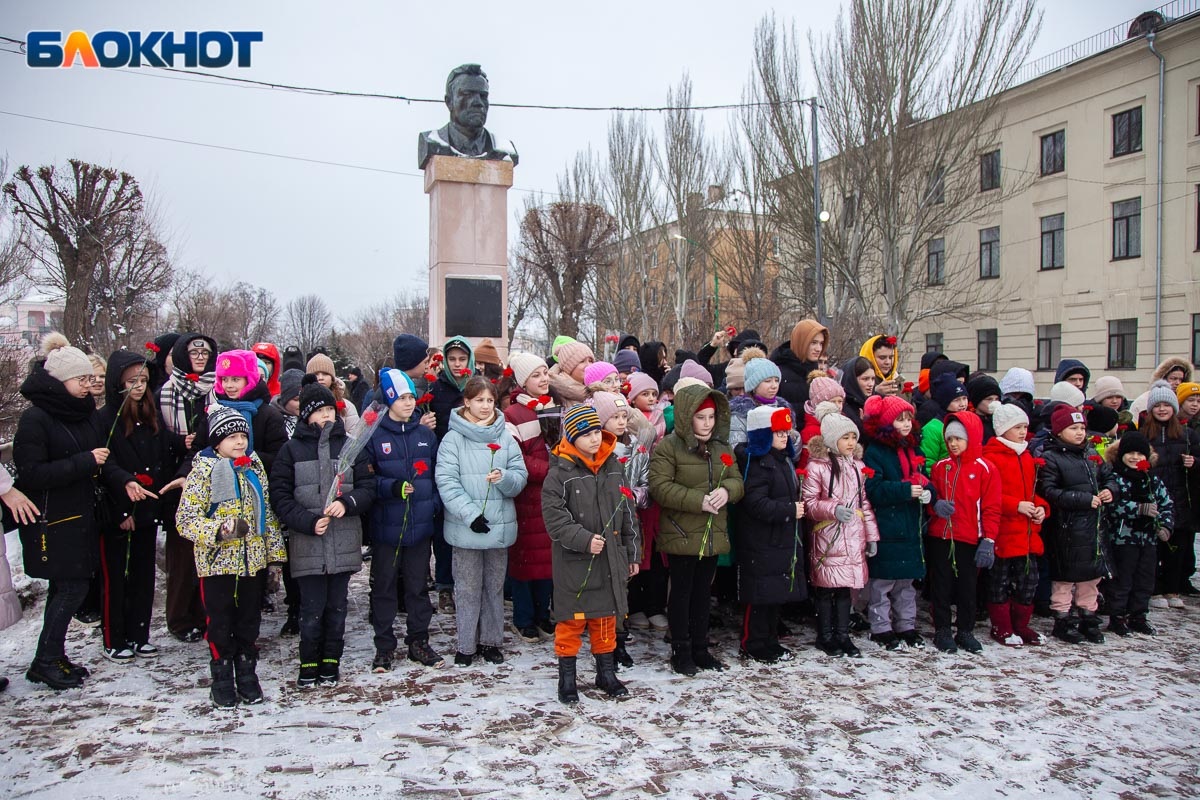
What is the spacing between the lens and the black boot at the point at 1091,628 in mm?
5223

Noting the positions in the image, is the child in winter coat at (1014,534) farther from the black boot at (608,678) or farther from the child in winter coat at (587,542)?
the black boot at (608,678)

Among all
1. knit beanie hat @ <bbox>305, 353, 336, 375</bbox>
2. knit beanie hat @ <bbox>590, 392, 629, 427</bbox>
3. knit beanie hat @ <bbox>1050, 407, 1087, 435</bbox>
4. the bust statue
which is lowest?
knit beanie hat @ <bbox>1050, 407, 1087, 435</bbox>

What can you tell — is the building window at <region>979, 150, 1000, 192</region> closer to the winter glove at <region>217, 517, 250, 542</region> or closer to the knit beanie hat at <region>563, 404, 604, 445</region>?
the knit beanie hat at <region>563, 404, 604, 445</region>

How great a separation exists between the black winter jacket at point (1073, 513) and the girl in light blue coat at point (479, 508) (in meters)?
3.61

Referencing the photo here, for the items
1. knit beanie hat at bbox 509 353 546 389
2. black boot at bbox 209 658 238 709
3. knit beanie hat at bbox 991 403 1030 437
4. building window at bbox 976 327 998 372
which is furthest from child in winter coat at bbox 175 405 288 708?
building window at bbox 976 327 998 372

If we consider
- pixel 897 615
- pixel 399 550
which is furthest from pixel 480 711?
pixel 897 615

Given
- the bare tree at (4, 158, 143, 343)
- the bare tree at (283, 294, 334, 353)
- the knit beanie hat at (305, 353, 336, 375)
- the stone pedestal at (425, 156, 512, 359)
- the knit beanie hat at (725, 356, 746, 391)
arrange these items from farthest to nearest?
the bare tree at (283, 294, 334, 353), the bare tree at (4, 158, 143, 343), the stone pedestal at (425, 156, 512, 359), the knit beanie hat at (305, 353, 336, 375), the knit beanie hat at (725, 356, 746, 391)

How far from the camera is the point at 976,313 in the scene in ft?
81.4

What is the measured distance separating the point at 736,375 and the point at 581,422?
198 cm

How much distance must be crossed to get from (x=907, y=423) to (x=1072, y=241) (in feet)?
73.7

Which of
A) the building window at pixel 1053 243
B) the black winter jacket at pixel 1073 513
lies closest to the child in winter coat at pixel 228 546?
the black winter jacket at pixel 1073 513

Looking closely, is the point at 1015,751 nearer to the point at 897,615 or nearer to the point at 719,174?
the point at 897,615

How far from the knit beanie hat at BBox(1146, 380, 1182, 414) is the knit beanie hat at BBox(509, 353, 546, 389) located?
194 inches

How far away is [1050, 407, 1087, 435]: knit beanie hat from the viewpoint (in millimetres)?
5214
